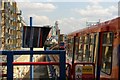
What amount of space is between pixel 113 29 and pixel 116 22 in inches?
7.5

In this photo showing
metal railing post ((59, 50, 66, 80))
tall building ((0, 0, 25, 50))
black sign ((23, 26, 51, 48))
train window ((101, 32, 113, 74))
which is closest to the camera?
metal railing post ((59, 50, 66, 80))

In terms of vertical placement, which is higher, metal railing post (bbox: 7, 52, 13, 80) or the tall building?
the tall building

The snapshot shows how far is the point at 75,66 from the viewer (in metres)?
5.54

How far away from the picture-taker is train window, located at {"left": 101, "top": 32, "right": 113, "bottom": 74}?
5.36 metres

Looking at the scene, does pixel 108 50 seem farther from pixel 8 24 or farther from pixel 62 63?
pixel 8 24

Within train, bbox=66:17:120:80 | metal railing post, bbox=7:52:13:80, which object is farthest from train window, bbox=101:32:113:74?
metal railing post, bbox=7:52:13:80

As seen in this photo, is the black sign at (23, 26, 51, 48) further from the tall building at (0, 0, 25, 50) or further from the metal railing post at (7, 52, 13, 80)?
the tall building at (0, 0, 25, 50)

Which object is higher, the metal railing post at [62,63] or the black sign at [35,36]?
the black sign at [35,36]

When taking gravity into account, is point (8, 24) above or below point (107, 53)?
above

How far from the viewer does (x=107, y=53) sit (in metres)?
5.51

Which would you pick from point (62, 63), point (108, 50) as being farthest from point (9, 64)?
point (108, 50)

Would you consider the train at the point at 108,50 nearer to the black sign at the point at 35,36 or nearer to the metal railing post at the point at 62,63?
the black sign at the point at 35,36

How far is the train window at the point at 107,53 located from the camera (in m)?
5.36

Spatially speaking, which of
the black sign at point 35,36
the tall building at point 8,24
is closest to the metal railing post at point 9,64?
the black sign at point 35,36
